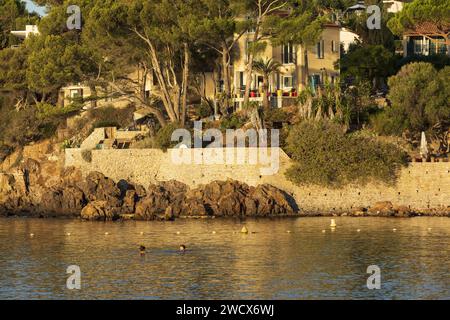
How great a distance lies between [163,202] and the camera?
276 feet

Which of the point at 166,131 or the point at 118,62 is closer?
the point at 166,131

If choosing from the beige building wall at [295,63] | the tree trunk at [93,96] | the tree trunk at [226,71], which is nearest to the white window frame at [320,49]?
the beige building wall at [295,63]

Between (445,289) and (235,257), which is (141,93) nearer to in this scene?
(235,257)

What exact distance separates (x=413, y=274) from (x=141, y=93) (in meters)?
39.7

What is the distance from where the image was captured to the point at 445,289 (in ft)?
186

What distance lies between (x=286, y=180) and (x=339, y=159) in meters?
3.75

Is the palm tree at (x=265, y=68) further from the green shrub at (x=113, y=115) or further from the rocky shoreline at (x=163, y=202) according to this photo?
the rocky shoreline at (x=163, y=202)

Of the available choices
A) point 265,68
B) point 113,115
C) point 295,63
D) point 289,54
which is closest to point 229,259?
point 265,68

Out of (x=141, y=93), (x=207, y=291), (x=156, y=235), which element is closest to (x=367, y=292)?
(x=207, y=291)

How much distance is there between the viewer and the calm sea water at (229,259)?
5694cm

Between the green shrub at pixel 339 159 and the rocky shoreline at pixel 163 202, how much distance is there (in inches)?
72.7

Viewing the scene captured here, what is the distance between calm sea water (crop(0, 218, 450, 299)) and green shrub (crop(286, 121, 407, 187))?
3.53 m

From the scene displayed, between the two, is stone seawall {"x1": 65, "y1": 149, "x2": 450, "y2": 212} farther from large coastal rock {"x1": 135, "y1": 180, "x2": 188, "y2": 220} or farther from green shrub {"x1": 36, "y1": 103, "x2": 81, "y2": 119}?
green shrub {"x1": 36, "y1": 103, "x2": 81, "y2": 119}

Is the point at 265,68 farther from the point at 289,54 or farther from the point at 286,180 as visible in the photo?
the point at 286,180
